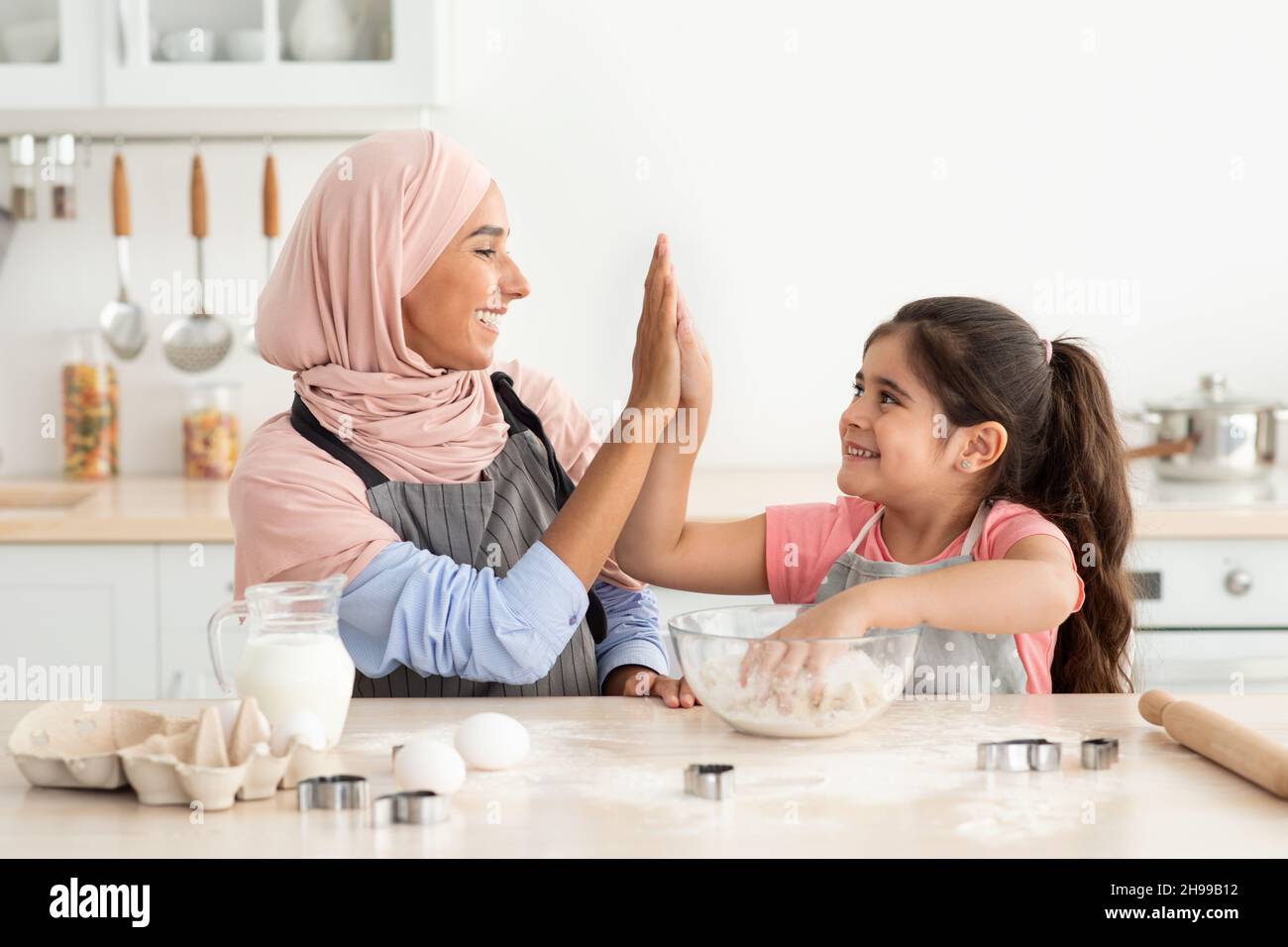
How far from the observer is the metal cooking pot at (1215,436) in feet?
Answer: 8.88

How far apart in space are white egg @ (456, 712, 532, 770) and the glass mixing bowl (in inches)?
6.7

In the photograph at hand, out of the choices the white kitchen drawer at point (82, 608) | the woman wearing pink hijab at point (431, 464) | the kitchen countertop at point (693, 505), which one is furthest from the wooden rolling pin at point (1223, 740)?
the white kitchen drawer at point (82, 608)

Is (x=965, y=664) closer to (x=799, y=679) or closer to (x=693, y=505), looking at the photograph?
(x=799, y=679)

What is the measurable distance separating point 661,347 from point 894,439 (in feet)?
0.94

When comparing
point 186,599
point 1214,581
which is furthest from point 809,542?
point 186,599

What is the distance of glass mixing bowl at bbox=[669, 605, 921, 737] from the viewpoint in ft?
3.63

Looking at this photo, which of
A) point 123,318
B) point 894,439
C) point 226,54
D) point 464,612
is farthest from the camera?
point 123,318

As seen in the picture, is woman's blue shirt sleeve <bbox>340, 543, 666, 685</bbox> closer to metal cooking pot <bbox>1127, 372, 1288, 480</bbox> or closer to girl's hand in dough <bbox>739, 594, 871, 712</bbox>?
girl's hand in dough <bbox>739, 594, 871, 712</bbox>

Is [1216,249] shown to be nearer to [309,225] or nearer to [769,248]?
[769,248]

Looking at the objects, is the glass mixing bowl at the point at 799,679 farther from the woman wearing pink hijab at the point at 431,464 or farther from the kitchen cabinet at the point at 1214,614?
the kitchen cabinet at the point at 1214,614

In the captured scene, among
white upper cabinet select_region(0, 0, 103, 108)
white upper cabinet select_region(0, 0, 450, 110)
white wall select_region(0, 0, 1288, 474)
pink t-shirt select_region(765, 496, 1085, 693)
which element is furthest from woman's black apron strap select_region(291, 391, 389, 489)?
white wall select_region(0, 0, 1288, 474)

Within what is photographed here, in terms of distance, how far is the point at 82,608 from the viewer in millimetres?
2459
